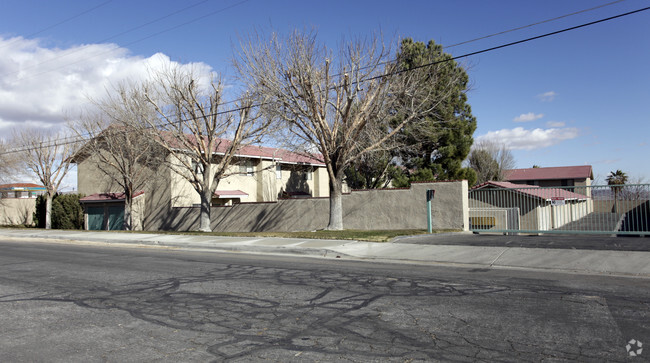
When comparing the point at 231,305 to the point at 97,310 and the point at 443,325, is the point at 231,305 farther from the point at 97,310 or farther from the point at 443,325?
the point at 443,325

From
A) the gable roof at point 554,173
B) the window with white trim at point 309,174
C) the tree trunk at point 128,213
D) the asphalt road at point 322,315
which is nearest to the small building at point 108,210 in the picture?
the tree trunk at point 128,213

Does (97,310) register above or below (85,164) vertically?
below

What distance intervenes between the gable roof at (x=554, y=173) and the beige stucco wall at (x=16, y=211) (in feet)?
175

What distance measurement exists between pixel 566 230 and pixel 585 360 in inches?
544

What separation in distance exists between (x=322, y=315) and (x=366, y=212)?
53.5 ft

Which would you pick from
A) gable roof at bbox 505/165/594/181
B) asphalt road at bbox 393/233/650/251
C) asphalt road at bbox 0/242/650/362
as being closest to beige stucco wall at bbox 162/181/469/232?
asphalt road at bbox 393/233/650/251

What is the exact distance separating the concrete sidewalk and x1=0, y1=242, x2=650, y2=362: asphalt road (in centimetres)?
111

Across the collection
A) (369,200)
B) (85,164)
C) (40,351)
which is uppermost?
(85,164)

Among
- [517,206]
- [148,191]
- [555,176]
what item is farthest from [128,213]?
[555,176]

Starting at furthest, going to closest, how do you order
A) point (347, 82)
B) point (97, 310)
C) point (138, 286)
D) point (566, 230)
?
point (347, 82)
point (566, 230)
point (138, 286)
point (97, 310)

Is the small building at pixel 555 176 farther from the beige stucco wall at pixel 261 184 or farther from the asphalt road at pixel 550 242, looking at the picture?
the asphalt road at pixel 550 242

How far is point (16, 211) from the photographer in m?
43.5

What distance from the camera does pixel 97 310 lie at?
7188mm

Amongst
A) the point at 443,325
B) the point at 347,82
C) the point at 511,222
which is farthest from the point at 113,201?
the point at 443,325
